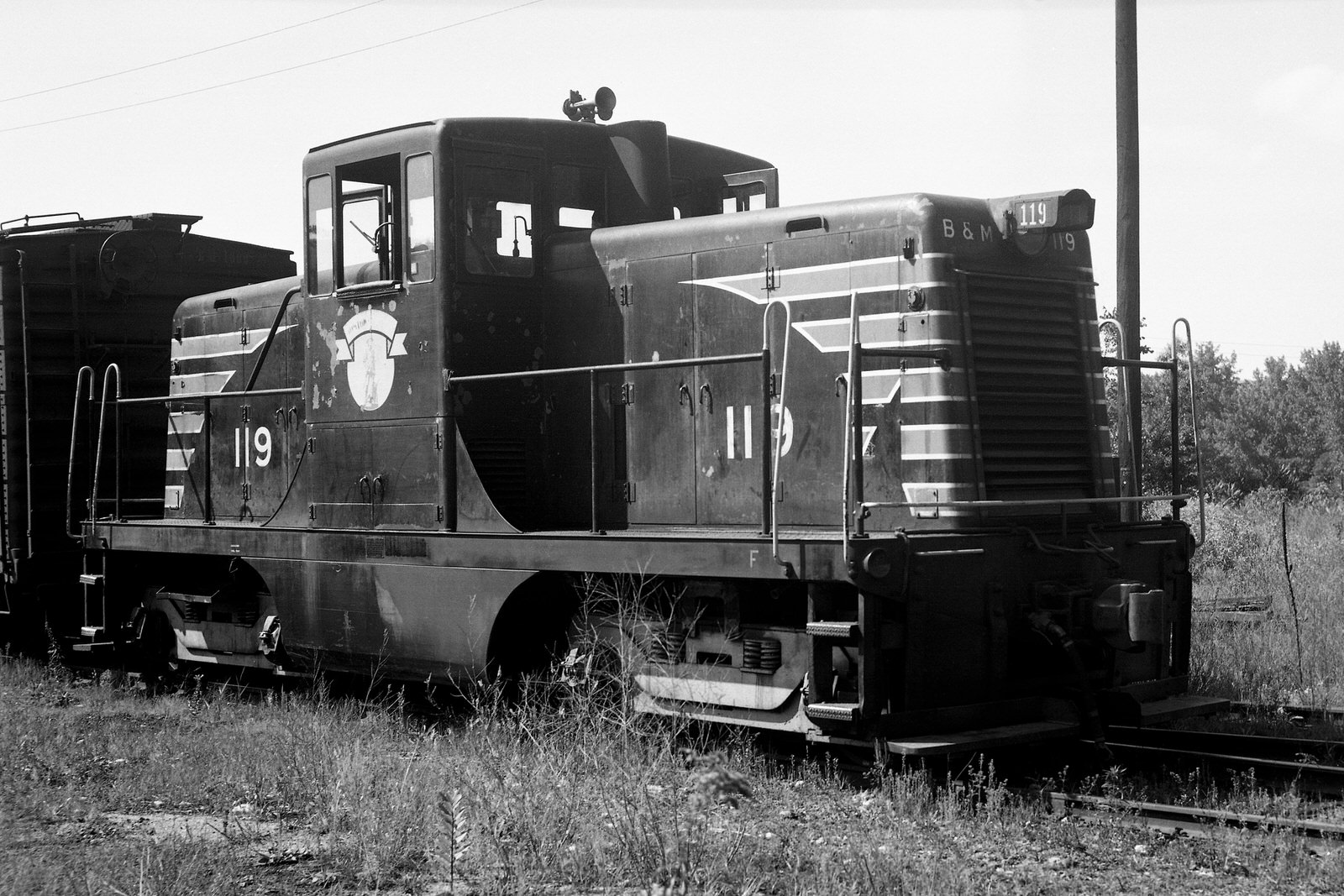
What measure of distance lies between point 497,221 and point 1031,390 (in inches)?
131

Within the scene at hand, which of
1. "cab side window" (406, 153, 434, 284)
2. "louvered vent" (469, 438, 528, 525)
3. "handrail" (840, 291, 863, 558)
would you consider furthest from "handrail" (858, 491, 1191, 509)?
"cab side window" (406, 153, 434, 284)

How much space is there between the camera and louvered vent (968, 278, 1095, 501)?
7.07 m

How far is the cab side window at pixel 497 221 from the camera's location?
8141 millimetres

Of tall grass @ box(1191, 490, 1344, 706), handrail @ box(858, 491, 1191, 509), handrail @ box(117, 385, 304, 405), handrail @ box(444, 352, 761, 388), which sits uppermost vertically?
handrail @ box(117, 385, 304, 405)

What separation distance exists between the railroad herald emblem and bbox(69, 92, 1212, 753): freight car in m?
0.03

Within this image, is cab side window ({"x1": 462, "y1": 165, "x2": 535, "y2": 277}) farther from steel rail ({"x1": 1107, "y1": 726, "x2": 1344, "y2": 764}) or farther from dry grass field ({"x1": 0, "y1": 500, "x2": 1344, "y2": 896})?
steel rail ({"x1": 1107, "y1": 726, "x2": 1344, "y2": 764})

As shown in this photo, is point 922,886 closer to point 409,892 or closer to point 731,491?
point 409,892

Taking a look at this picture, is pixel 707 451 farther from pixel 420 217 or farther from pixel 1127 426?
pixel 1127 426

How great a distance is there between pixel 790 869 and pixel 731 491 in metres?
2.84

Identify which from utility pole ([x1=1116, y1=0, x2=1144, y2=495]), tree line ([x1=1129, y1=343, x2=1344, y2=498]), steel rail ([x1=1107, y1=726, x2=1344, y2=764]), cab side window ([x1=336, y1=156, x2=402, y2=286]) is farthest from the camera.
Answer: tree line ([x1=1129, y1=343, x2=1344, y2=498])

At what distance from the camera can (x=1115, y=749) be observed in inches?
288

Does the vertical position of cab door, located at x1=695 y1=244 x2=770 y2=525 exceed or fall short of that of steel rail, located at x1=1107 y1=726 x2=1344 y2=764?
it exceeds it

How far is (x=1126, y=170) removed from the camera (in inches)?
466

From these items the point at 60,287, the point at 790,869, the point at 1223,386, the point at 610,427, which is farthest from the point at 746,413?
the point at 1223,386
